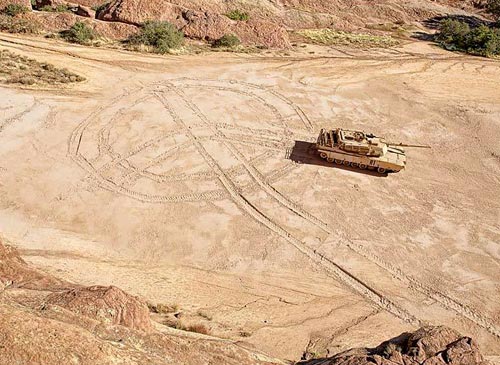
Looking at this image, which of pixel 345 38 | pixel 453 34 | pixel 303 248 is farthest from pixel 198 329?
pixel 453 34

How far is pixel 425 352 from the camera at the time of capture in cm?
825

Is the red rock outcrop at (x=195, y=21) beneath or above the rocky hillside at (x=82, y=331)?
above

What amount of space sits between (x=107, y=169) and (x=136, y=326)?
10026mm

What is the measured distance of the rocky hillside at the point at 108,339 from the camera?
674 cm

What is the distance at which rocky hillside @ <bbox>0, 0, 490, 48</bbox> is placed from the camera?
28094mm

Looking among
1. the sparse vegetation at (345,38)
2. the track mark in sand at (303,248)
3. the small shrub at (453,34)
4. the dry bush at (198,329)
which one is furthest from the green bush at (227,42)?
the dry bush at (198,329)

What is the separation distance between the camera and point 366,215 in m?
16.5

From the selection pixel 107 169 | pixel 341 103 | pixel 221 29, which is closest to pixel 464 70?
pixel 341 103

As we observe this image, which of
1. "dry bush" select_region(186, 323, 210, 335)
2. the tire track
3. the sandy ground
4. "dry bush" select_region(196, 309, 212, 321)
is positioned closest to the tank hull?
the sandy ground

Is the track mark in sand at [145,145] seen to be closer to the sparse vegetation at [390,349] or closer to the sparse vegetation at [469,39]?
the sparse vegetation at [390,349]

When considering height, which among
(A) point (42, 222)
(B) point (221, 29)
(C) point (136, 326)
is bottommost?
(A) point (42, 222)

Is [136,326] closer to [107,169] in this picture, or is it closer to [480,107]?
[107,169]

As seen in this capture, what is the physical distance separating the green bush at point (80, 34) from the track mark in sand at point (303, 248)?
1031 cm

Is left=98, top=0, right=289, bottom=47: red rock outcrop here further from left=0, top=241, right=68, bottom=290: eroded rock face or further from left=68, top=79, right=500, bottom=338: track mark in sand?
left=0, top=241, right=68, bottom=290: eroded rock face
